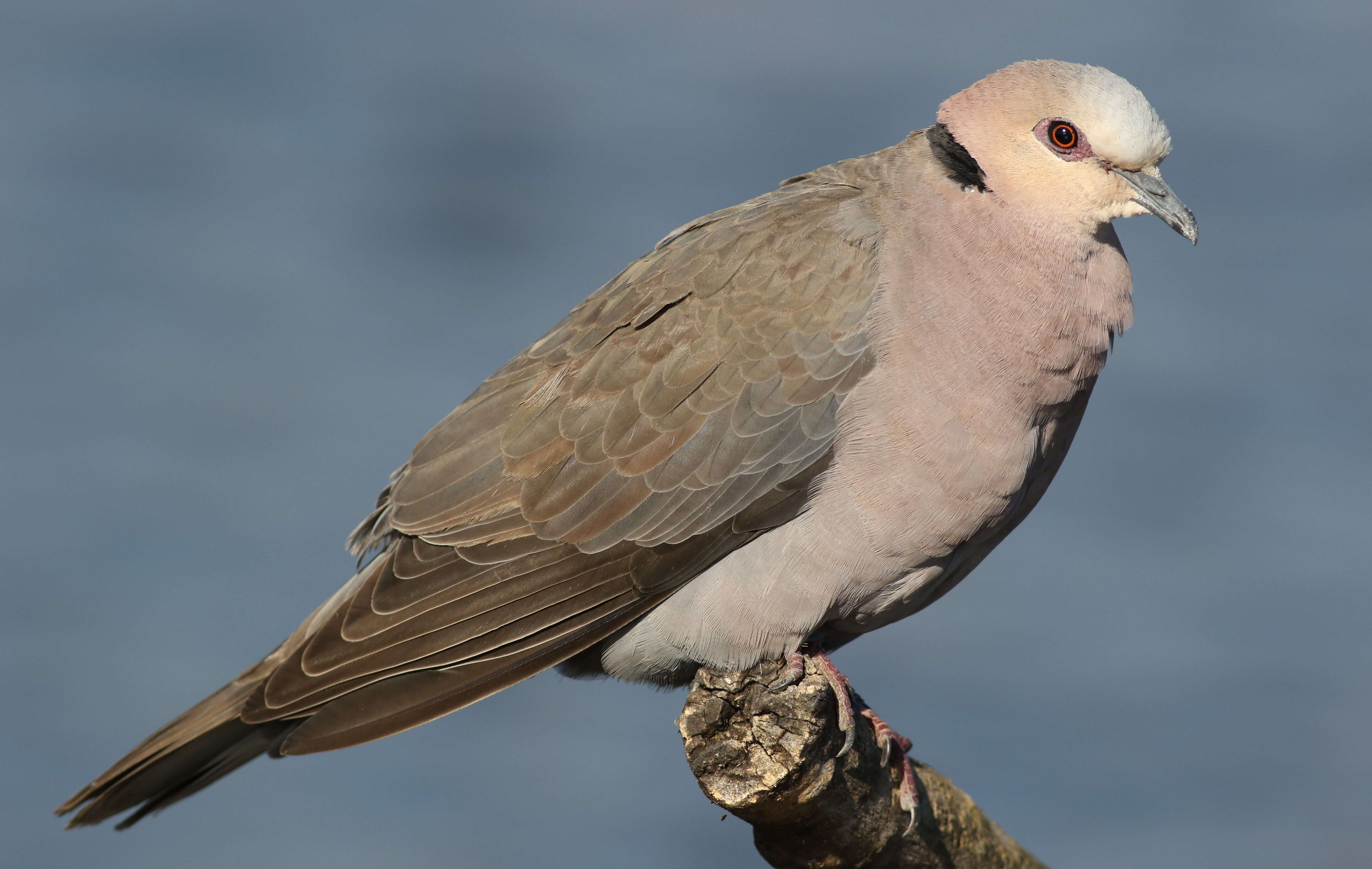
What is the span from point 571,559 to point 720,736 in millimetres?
984

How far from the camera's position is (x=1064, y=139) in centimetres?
424

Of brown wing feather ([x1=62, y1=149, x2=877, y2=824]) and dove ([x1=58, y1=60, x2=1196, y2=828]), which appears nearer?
dove ([x1=58, y1=60, x2=1196, y2=828])

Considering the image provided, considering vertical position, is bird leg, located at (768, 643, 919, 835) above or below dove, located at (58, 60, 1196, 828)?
below

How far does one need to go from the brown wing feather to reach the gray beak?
86 centimetres

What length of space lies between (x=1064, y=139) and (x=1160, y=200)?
37 centimetres

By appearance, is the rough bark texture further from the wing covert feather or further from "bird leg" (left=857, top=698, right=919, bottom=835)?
the wing covert feather

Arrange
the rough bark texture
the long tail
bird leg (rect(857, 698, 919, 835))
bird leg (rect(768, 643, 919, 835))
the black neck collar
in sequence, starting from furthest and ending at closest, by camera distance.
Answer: the long tail → the black neck collar → bird leg (rect(857, 698, 919, 835)) → bird leg (rect(768, 643, 919, 835)) → the rough bark texture

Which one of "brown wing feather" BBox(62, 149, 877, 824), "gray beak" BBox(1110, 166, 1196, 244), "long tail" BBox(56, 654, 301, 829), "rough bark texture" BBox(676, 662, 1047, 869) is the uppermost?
"gray beak" BBox(1110, 166, 1196, 244)

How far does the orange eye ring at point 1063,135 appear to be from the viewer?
13.9ft

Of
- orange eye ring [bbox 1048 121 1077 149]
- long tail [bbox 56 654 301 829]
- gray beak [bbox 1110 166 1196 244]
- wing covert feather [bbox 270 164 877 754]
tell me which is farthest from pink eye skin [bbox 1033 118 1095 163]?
long tail [bbox 56 654 301 829]

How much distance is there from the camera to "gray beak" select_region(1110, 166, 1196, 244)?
163 inches

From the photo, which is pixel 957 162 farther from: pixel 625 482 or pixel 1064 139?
pixel 625 482

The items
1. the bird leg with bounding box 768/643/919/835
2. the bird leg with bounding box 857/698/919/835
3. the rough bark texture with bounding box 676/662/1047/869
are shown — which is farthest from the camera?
the bird leg with bounding box 857/698/919/835

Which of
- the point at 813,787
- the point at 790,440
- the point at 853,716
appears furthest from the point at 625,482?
the point at 813,787
